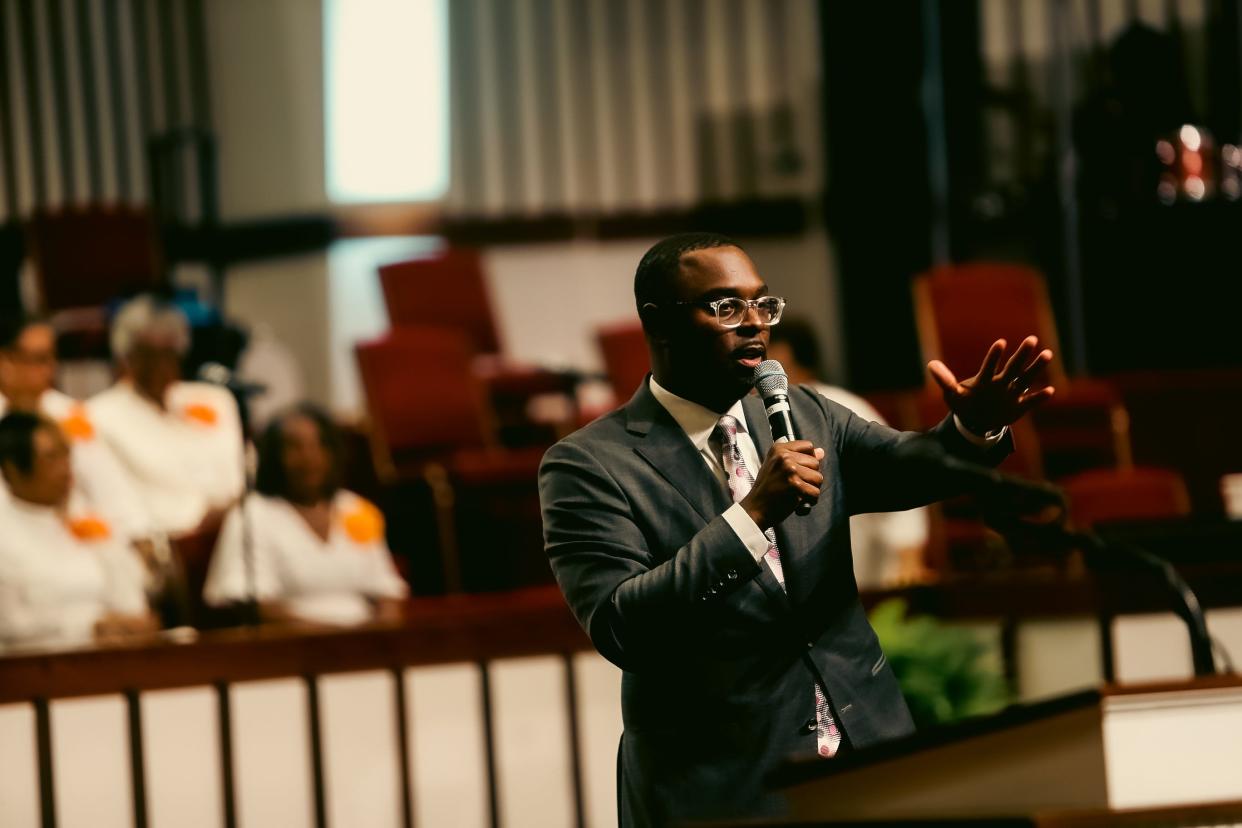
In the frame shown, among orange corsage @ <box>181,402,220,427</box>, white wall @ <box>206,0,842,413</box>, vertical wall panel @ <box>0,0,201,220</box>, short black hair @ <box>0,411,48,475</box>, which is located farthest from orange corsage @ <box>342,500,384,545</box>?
vertical wall panel @ <box>0,0,201,220</box>

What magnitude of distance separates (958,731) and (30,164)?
23.9 ft

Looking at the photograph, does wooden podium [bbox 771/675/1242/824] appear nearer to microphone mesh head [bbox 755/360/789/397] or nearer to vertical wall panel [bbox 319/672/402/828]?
microphone mesh head [bbox 755/360/789/397]

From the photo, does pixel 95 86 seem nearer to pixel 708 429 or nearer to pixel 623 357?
pixel 623 357

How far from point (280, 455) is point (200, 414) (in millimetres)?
923

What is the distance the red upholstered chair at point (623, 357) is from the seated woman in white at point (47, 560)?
1977mm

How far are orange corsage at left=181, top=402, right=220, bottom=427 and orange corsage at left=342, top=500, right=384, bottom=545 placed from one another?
0.97 m

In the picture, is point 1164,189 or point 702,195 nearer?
point 1164,189

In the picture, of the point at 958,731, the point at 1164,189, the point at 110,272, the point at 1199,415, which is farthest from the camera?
the point at 110,272

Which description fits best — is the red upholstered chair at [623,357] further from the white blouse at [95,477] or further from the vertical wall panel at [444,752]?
the vertical wall panel at [444,752]

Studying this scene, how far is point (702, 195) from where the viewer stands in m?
7.92

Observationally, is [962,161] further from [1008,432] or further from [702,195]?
[1008,432]

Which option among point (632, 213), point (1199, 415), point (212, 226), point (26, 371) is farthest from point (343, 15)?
point (1199, 415)

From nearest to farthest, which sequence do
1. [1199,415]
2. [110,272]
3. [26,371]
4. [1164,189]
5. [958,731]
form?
[958,731] < [26,371] < [1199,415] < [1164,189] < [110,272]

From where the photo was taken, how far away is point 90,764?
3111mm
